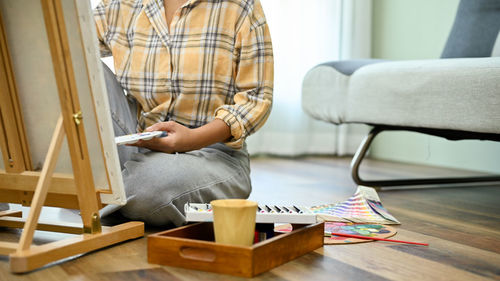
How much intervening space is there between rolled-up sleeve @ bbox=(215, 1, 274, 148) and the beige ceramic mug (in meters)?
0.38

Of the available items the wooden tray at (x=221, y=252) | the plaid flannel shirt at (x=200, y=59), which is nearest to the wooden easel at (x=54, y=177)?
the wooden tray at (x=221, y=252)

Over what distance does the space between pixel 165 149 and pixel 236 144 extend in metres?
0.17

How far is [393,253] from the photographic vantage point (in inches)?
39.6

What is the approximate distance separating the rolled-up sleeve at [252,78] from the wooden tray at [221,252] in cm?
31

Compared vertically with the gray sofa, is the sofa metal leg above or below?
below

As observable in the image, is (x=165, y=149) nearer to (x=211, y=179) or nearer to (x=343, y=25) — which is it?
(x=211, y=179)

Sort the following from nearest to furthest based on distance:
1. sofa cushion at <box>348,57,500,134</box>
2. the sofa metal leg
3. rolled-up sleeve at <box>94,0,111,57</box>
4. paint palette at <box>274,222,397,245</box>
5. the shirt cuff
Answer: paint palette at <box>274,222,397,245</box> < the shirt cuff < rolled-up sleeve at <box>94,0,111,57</box> < sofa cushion at <box>348,57,500,134</box> < the sofa metal leg

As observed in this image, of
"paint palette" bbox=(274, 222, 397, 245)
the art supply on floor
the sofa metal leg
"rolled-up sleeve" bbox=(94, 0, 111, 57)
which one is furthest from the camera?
the sofa metal leg

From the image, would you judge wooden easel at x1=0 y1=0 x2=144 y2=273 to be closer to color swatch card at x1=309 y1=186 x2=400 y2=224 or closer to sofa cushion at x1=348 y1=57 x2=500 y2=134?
color swatch card at x1=309 y1=186 x2=400 y2=224

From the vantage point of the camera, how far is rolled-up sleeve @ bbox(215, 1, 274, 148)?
1205 millimetres

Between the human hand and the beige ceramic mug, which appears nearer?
the beige ceramic mug

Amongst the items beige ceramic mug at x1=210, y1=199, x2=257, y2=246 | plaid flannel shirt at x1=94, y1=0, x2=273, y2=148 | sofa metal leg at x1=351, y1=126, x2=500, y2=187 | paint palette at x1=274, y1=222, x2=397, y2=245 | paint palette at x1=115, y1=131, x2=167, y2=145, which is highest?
plaid flannel shirt at x1=94, y1=0, x2=273, y2=148

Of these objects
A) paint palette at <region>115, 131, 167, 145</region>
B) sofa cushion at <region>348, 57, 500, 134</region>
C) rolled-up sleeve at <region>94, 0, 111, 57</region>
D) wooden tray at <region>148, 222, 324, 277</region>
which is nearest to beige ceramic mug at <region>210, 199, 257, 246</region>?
wooden tray at <region>148, 222, 324, 277</region>

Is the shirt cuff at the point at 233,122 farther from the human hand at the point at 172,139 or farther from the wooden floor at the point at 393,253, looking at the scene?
the wooden floor at the point at 393,253
